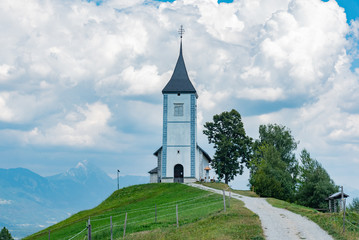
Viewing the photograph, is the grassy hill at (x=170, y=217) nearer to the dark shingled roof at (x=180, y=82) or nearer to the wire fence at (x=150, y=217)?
the wire fence at (x=150, y=217)

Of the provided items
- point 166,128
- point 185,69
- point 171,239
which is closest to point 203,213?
point 171,239

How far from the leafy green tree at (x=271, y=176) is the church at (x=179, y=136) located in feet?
26.7

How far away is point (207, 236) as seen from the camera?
972 inches

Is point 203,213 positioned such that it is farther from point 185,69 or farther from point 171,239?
point 185,69

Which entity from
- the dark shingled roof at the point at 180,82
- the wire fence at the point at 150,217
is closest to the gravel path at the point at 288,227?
the wire fence at the point at 150,217

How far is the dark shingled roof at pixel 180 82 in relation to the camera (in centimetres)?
6462

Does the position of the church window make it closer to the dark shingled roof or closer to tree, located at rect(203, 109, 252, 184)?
the dark shingled roof

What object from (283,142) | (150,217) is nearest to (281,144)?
(283,142)

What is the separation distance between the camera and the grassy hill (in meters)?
26.4

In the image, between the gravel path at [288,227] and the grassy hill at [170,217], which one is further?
the grassy hill at [170,217]

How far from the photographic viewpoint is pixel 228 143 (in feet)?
229

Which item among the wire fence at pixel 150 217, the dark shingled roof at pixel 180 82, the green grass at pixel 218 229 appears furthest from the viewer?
the dark shingled roof at pixel 180 82

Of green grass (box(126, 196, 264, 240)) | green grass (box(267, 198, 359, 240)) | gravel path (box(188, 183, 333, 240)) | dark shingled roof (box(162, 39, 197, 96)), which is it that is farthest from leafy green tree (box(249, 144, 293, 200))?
green grass (box(126, 196, 264, 240))

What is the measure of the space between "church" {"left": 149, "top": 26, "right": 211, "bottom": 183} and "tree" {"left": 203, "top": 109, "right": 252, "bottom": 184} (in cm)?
612
